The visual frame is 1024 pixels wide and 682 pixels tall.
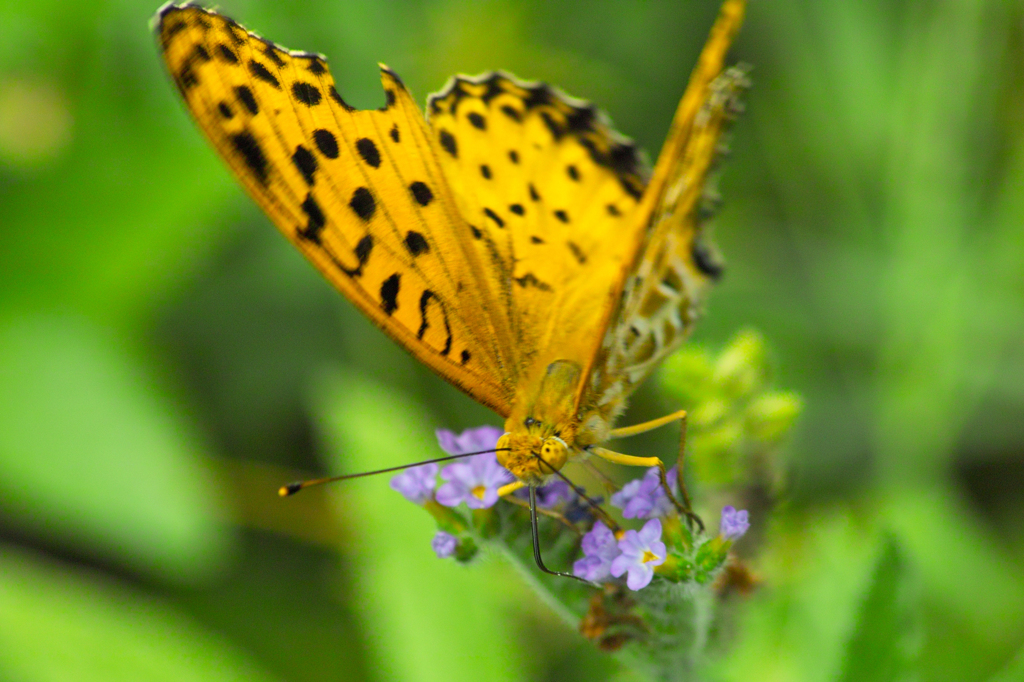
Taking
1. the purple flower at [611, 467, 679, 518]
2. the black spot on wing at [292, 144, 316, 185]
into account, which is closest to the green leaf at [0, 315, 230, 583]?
the black spot on wing at [292, 144, 316, 185]

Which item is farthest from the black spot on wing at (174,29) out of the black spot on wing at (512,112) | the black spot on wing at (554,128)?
the black spot on wing at (554,128)

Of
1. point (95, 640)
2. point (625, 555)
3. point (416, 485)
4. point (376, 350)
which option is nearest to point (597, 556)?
point (625, 555)

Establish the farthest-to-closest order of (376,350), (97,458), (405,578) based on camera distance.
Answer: (376,350) → (97,458) → (405,578)

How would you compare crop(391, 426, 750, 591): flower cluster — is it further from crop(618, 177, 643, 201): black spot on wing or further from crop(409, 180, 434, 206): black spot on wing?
crop(618, 177, 643, 201): black spot on wing

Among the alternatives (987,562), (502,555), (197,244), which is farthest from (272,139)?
(987,562)

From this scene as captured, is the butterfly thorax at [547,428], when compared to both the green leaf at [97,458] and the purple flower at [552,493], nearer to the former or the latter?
the purple flower at [552,493]

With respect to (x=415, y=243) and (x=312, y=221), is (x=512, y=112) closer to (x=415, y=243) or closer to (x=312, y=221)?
(x=415, y=243)
